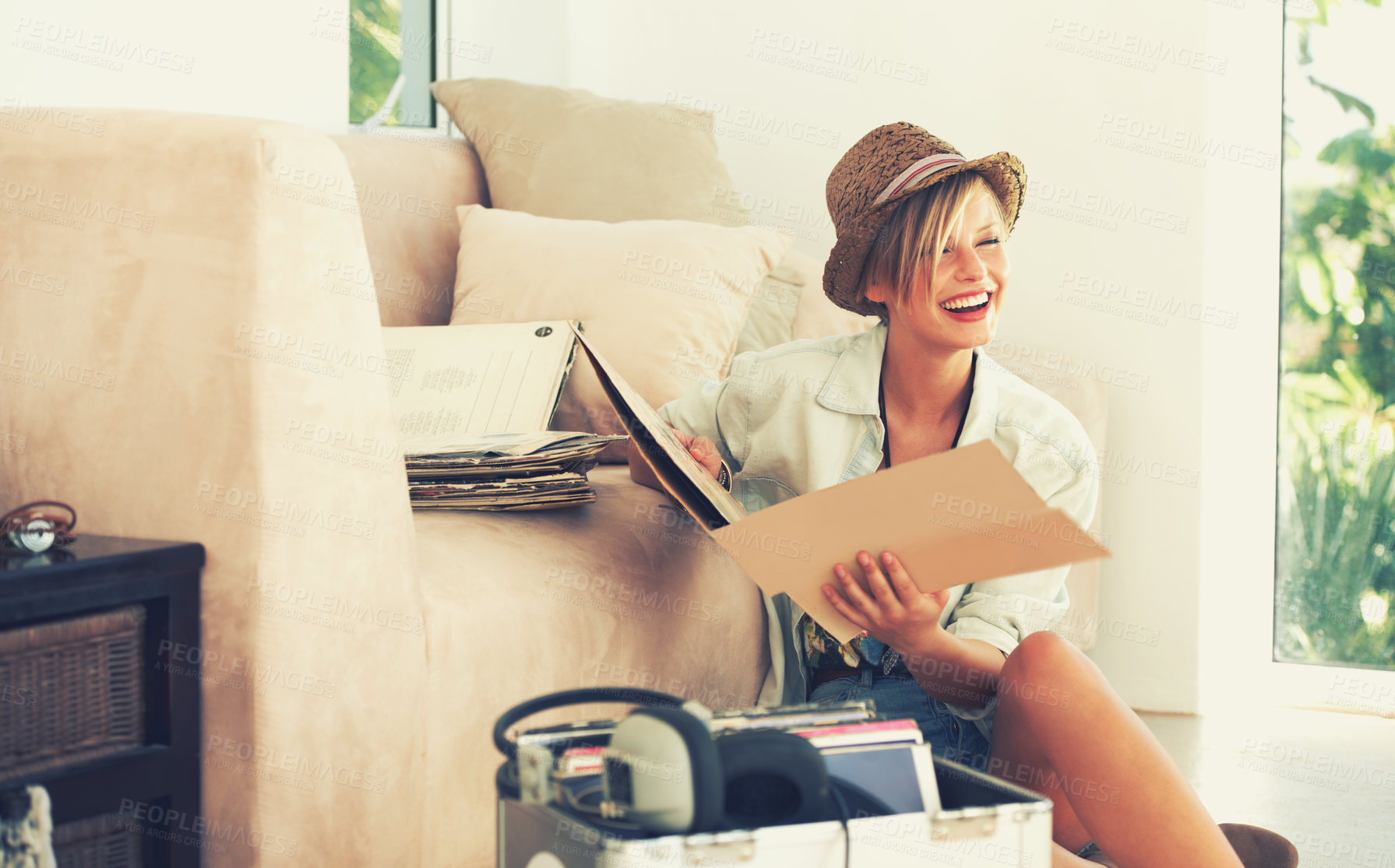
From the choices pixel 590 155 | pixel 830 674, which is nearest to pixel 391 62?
pixel 590 155

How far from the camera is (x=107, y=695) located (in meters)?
0.76

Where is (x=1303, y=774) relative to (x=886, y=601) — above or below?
below

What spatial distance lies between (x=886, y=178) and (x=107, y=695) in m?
0.87

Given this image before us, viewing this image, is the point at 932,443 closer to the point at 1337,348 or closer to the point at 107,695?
the point at 107,695

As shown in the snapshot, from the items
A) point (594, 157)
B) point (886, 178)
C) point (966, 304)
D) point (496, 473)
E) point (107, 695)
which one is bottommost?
point (107, 695)

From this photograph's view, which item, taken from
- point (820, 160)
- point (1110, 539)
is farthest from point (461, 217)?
point (1110, 539)

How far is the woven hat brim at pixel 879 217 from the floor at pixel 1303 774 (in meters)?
0.86

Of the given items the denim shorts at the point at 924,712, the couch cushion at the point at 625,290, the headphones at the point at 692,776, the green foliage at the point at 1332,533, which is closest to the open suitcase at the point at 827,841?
the headphones at the point at 692,776

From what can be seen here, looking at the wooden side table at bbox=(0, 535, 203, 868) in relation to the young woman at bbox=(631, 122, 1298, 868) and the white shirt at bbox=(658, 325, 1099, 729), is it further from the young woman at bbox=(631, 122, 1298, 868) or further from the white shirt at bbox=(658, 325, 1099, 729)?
the white shirt at bbox=(658, 325, 1099, 729)

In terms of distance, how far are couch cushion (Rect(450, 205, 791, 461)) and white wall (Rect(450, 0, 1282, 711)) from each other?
65 centimetres

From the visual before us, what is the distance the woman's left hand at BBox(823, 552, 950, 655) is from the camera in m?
0.90

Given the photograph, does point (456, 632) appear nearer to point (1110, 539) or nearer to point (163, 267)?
point (163, 267)

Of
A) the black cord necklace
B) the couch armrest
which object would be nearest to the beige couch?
the couch armrest

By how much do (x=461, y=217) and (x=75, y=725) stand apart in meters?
1.17
